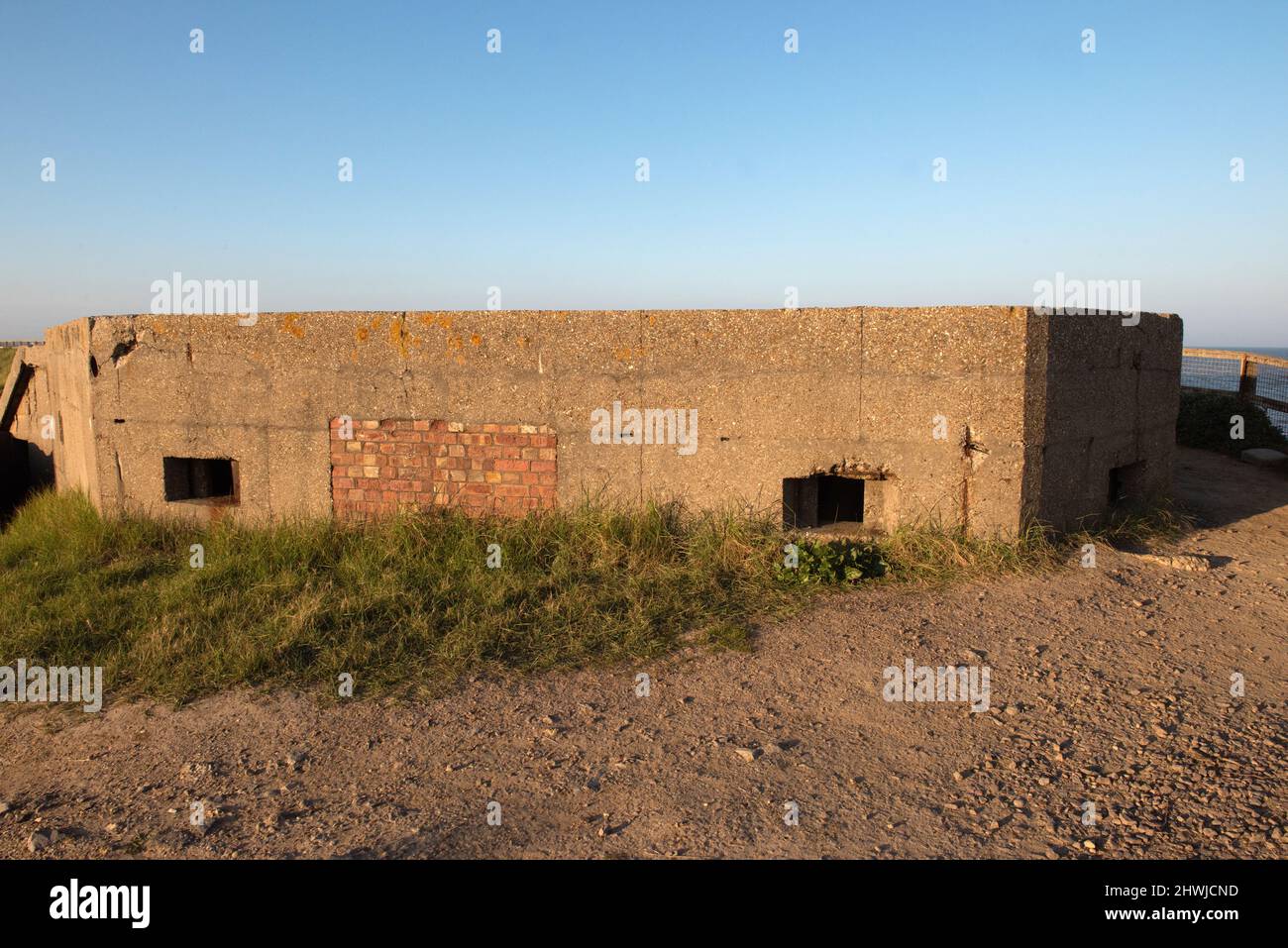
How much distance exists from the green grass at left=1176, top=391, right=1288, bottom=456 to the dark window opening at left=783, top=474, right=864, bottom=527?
15.9 feet

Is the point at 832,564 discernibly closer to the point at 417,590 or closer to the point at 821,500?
the point at 821,500

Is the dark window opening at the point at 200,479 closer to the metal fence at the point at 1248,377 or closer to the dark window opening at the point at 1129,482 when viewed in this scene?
the dark window opening at the point at 1129,482

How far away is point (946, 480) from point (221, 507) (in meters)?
5.14

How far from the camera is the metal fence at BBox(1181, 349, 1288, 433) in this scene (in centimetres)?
953

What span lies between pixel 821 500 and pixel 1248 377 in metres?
6.49

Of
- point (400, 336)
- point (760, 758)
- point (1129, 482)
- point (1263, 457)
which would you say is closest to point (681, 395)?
point (400, 336)

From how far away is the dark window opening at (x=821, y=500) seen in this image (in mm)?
5703

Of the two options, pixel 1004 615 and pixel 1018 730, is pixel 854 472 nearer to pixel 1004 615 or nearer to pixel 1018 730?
pixel 1004 615

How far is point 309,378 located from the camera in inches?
240

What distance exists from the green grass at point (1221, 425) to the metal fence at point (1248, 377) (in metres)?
0.18

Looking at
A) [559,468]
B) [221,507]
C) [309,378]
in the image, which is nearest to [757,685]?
[559,468]

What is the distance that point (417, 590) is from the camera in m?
4.92

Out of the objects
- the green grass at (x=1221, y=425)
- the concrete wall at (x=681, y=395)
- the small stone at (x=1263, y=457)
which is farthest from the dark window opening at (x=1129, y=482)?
the green grass at (x=1221, y=425)

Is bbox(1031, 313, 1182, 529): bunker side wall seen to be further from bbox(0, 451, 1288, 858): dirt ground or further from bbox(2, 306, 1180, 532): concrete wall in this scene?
bbox(0, 451, 1288, 858): dirt ground
